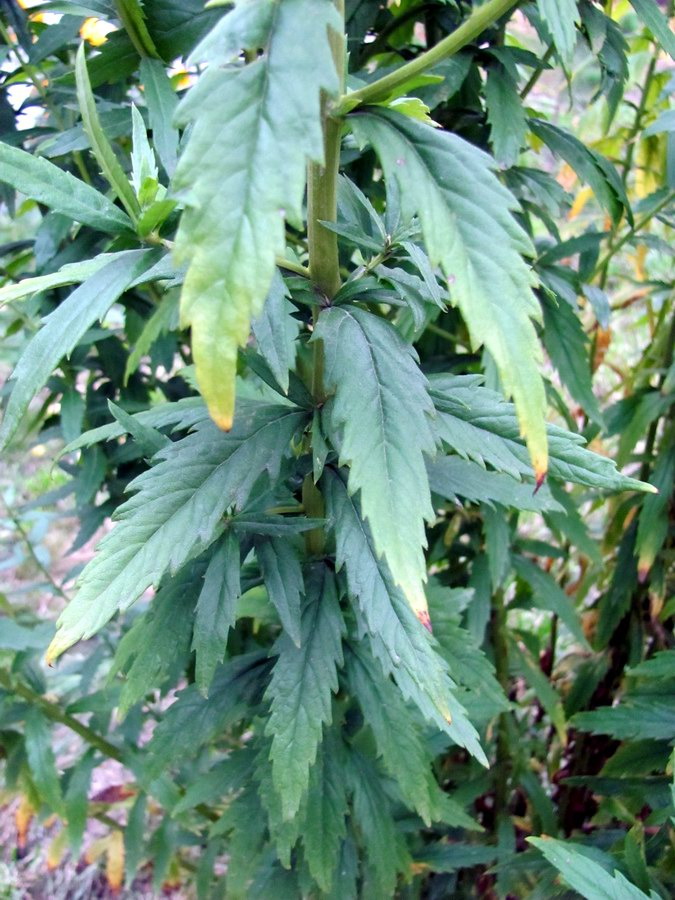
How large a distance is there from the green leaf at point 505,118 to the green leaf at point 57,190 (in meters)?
0.53

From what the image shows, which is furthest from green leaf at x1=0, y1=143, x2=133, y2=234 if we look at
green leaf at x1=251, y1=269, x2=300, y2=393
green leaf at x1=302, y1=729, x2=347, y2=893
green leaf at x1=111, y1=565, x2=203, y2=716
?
green leaf at x1=302, y1=729, x2=347, y2=893

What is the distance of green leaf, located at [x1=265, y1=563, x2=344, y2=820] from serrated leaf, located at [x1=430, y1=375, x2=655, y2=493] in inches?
9.2

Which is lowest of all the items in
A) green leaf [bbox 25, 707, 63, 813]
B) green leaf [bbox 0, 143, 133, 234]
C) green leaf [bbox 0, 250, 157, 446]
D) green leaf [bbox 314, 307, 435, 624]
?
green leaf [bbox 25, 707, 63, 813]

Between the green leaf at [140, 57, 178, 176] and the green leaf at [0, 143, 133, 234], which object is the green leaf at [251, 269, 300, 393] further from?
the green leaf at [140, 57, 178, 176]

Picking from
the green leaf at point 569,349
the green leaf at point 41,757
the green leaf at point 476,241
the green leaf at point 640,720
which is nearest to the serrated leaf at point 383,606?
the green leaf at point 476,241

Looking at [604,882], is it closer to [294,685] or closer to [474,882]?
[294,685]

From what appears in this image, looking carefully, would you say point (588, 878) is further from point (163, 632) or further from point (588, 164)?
point (588, 164)

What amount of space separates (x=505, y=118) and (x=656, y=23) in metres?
0.20

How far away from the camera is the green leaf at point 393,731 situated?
0.85 m

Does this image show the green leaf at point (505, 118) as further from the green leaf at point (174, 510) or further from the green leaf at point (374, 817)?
the green leaf at point (374, 817)

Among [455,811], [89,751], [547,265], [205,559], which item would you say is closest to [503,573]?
[455,811]

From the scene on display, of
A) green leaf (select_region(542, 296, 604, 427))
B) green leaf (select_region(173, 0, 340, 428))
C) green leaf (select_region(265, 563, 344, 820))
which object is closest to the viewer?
green leaf (select_region(173, 0, 340, 428))

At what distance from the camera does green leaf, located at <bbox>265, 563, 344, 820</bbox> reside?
0.73 metres

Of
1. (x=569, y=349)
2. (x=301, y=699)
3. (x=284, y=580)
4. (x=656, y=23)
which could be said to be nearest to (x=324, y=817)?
(x=301, y=699)
